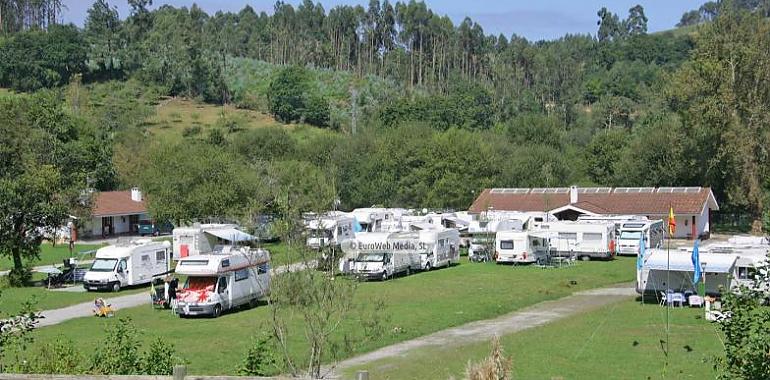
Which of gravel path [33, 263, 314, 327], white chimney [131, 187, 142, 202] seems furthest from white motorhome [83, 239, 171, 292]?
white chimney [131, 187, 142, 202]

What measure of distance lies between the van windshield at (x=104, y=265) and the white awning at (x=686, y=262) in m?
19.7

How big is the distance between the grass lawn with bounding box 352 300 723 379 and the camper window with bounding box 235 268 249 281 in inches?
352

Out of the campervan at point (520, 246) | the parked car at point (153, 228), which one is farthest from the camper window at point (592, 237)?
the parked car at point (153, 228)

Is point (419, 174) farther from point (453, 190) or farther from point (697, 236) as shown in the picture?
point (697, 236)

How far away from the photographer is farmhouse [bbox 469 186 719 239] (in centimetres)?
5369

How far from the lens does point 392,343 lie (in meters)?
21.7

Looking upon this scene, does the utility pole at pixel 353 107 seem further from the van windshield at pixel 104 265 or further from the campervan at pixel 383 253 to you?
the van windshield at pixel 104 265

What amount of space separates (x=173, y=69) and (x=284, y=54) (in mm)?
32971

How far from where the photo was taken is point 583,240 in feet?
141

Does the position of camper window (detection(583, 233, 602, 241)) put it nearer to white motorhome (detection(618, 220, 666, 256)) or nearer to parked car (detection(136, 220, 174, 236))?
white motorhome (detection(618, 220, 666, 256))

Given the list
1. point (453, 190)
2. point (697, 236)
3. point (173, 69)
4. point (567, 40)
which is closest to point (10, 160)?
point (453, 190)

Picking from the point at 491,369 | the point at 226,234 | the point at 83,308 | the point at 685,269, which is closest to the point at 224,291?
the point at 83,308

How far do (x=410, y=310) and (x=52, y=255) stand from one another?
27.8m

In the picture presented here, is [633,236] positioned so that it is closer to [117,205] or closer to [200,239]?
[200,239]
